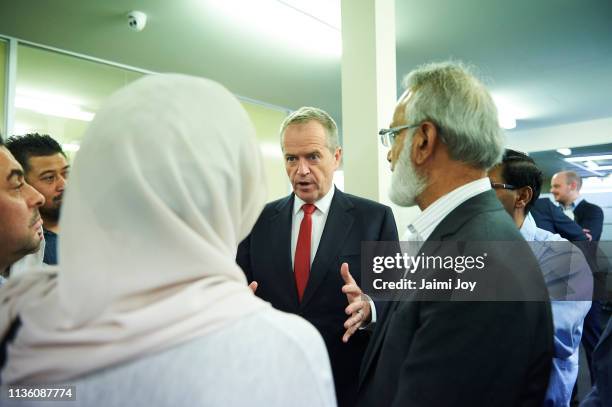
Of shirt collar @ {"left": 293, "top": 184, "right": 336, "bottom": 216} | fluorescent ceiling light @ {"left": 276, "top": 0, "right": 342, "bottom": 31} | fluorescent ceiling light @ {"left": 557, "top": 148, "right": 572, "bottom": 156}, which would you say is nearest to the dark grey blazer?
shirt collar @ {"left": 293, "top": 184, "right": 336, "bottom": 216}

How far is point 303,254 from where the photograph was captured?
1.71 m

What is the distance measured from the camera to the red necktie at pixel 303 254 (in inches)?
65.7

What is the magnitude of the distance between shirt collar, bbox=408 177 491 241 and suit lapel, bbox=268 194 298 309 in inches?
24.8

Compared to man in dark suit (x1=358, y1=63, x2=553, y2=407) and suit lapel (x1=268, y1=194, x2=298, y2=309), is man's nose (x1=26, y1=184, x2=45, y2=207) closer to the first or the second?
suit lapel (x1=268, y1=194, x2=298, y2=309)

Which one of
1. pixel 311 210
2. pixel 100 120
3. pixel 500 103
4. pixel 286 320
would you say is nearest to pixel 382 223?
pixel 311 210

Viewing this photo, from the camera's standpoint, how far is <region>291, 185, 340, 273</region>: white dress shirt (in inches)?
68.7

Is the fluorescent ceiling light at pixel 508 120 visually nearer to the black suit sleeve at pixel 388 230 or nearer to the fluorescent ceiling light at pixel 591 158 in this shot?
the fluorescent ceiling light at pixel 591 158

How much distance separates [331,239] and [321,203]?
20 centimetres

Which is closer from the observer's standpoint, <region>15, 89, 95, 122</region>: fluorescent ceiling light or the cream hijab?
the cream hijab

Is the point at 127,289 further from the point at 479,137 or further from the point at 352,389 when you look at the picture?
the point at 352,389

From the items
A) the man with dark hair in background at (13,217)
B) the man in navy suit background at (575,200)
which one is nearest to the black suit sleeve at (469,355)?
the man with dark hair in background at (13,217)

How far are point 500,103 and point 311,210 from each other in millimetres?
5206

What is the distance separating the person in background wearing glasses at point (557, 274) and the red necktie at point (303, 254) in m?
0.84

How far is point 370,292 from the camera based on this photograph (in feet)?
5.29
